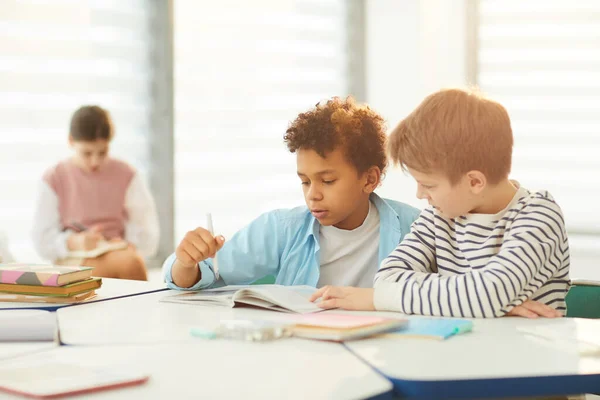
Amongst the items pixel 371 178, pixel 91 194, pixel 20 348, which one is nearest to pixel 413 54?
pixel 91 194

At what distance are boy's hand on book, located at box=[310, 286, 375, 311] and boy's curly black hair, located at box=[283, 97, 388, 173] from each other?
1.54 feet

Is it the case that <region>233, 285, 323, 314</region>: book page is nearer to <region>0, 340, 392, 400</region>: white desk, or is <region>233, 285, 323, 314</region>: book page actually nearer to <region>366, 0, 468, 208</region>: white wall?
<region>0, 340, 392, 400</region>: white desk

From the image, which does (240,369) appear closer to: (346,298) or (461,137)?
(346,298)

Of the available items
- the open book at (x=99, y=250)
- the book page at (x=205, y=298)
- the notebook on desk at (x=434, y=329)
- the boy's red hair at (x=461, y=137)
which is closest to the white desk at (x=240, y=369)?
the notebook on desk at (x=434, y=329)

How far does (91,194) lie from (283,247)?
1775 mm

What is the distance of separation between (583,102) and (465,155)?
2.86m

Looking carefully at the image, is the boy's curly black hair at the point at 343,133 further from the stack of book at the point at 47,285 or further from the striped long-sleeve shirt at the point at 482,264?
the stack of book at the point at 47,285

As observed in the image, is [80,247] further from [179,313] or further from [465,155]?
[465,155]

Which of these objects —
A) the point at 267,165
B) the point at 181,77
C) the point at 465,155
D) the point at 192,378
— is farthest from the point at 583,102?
the point at 192,378

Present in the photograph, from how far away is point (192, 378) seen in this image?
1089mm

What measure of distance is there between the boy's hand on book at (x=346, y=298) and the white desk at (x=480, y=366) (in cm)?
29

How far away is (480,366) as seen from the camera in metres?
1.13

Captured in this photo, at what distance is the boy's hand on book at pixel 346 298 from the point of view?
5.28 feet

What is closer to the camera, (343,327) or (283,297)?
(343,327)
